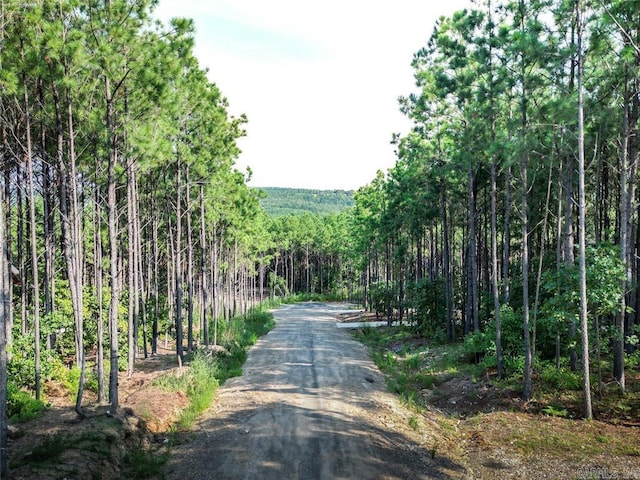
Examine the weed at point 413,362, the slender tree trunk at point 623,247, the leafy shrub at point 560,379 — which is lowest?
the weed at point 413,362

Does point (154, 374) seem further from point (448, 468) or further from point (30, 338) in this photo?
point (448, 468)

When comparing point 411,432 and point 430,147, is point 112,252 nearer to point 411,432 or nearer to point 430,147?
point 411,432

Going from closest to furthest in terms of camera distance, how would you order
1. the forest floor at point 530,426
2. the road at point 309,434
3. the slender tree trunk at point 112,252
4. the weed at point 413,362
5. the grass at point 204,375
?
Answer: 1. the forest floor at point 530,426
2. the road at point 309,434
3. the slender tree trunk at point 112,252
4. the grass at point 204,375
5. the weed at point 413,362

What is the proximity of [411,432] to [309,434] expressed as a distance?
97.9 inches

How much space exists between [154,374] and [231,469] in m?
9.54

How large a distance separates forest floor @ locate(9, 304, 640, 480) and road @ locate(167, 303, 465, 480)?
59mm

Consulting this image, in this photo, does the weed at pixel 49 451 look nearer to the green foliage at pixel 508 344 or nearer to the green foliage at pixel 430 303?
the green foliage at pixel 508 344

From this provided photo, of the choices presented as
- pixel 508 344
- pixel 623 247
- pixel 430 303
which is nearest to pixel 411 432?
pixel 508 344

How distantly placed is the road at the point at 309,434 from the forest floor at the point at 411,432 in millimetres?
59

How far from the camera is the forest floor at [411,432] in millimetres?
8719

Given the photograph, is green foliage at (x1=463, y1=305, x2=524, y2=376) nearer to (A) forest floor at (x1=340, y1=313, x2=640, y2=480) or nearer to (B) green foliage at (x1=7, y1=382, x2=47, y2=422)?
(A) forest floor at (x1=340, y1=313, x2=640, y2=480)

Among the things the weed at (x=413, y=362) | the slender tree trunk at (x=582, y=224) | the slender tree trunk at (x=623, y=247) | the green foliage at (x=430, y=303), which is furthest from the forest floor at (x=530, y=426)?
the green foliage at (x=430, y=303)

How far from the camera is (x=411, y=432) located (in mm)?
11328

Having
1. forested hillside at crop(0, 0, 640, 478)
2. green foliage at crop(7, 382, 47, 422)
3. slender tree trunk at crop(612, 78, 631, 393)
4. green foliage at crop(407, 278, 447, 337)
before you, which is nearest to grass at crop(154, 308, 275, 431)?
forested hillside at crop(0, 0, 640, 478)
